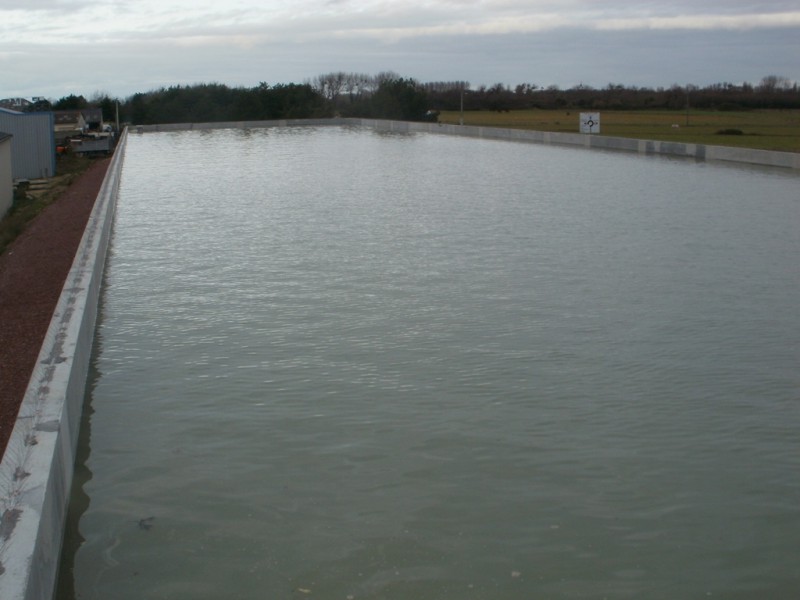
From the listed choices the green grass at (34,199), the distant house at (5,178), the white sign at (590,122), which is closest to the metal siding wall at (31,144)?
the green grass at (34,199)

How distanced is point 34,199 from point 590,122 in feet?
101

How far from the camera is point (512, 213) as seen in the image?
21000 mm

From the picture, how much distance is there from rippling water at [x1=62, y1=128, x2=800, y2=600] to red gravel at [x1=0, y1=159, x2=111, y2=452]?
0.72 m

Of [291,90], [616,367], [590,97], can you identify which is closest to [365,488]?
[616,367]

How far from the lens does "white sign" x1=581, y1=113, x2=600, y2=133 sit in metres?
51.8

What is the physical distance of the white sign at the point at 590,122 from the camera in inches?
2041

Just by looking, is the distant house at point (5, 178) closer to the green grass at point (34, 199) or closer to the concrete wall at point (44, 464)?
the green grass at point (34, 199)

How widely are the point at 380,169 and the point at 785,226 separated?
17918 mm

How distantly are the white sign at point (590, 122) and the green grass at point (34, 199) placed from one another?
82.9ft

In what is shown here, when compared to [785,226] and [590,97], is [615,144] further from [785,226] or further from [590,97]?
[590,97]

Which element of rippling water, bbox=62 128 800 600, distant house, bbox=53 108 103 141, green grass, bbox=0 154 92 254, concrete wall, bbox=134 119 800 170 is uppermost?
distant house, bbox=53 108 103 141

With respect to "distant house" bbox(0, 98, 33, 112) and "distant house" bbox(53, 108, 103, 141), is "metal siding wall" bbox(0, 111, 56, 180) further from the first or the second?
"distant house" bbox(0, 98, 33, 112)

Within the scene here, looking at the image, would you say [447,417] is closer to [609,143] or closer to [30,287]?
[30,287]

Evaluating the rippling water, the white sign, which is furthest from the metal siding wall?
the white sign
